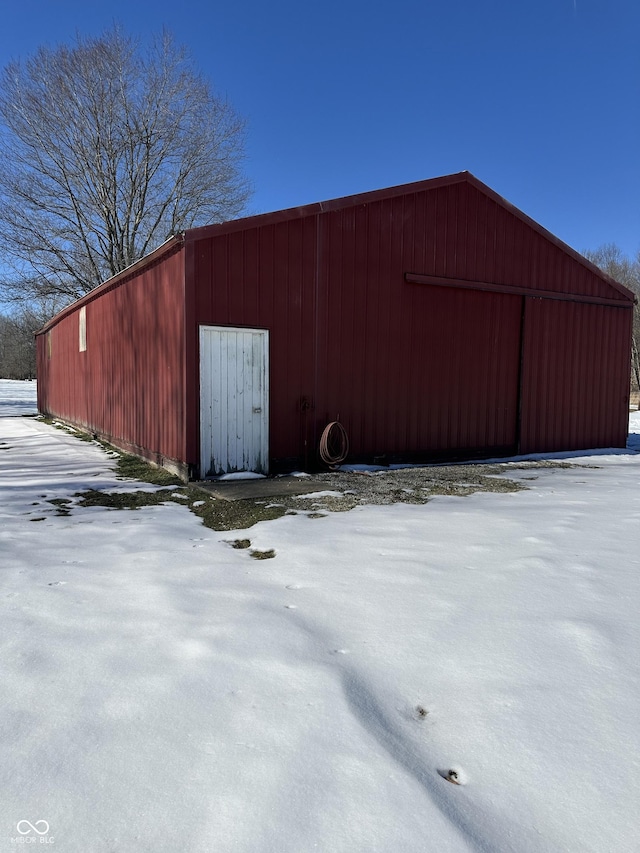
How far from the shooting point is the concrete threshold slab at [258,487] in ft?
19.7

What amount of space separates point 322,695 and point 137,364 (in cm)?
743

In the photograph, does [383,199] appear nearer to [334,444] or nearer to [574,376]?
[334,444]

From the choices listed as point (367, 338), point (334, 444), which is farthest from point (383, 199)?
point (334, 444)

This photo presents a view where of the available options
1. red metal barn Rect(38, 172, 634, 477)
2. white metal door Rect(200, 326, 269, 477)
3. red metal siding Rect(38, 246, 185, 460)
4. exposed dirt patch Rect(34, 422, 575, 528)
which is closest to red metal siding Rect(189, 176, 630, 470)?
red metal barn Rect(38, 172, 634, 477)

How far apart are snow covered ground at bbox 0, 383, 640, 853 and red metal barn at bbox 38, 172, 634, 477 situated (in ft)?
11.1

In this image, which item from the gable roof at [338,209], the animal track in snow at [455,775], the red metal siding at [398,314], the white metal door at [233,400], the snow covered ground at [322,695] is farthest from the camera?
the red metal siding at [398,314]

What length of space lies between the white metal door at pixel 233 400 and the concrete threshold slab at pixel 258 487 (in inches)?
13.8

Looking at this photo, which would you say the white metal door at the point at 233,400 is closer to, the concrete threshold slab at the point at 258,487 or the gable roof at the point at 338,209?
the concrete threshold slab at the point at 258,487

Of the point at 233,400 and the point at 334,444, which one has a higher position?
the point at 233,400

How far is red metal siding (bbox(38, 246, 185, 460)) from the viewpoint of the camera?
23.3 ft

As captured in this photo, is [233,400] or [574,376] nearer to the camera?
[233,400]

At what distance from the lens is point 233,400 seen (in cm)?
708

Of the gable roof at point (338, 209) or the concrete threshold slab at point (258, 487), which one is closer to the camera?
the concrete threshold slab at point (258, 487)

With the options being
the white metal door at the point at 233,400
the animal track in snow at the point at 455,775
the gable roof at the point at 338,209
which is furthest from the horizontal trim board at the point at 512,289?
the animal track in snow at the point at 455,775
